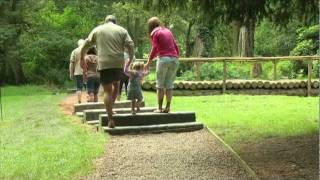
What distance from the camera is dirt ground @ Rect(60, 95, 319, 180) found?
6629mm

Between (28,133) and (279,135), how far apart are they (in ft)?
13.4

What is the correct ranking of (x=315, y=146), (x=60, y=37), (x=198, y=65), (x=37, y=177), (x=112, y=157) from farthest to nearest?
(x=60, y=37), (x=198, y=65), (x=315, y=146), (x=112, y=157), (x=37, y=177)

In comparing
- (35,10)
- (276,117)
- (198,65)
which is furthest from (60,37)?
(276,117)

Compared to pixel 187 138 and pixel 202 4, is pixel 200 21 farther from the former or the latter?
pixel 187 138

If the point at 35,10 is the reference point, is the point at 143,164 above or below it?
below

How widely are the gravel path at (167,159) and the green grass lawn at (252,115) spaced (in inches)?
31.0

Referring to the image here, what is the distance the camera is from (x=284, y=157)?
762 centimetres

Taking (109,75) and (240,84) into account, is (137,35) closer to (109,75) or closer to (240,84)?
(240,84)

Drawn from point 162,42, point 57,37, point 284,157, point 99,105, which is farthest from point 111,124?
point 57,37

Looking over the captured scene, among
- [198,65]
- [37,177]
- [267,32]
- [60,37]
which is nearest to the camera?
Result: [37,177]

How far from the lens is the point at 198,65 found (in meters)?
19.7

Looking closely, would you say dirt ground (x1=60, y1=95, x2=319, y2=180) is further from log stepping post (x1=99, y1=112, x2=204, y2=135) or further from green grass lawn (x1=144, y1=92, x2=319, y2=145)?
log stepping post (x1=99, y1=112, x2=204, y2=135)

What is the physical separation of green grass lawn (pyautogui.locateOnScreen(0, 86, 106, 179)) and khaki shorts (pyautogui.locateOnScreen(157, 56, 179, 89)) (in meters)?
1.45

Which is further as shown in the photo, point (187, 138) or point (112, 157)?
point (187, 138)
